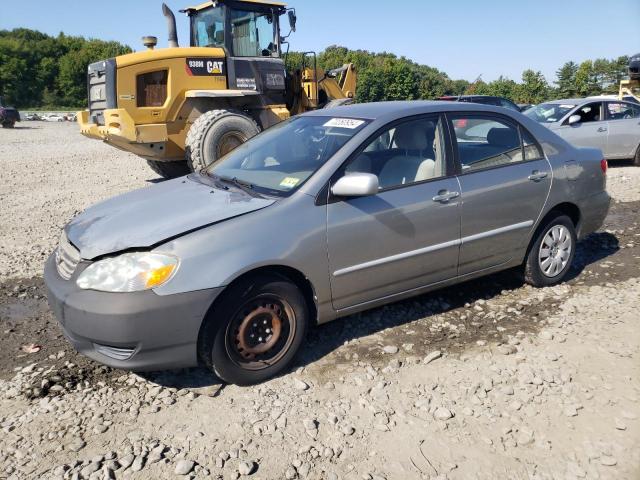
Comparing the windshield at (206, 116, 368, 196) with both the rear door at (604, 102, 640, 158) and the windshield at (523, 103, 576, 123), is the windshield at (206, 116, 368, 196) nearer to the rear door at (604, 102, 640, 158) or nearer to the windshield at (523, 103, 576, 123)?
the windshield at (523, 103, 576, 123)

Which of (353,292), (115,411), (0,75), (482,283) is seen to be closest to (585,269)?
(482,283)

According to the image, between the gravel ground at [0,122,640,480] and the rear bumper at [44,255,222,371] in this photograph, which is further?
the rear bumper at [44,255,222,371]

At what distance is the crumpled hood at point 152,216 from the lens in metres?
2.97

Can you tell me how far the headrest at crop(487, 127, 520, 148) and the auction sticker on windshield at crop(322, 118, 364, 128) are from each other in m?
1.21

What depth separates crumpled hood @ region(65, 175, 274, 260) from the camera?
2975 mm

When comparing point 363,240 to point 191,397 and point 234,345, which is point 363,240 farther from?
point 191,397

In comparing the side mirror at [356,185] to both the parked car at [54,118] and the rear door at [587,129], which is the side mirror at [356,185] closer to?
the rear door at [587,129]

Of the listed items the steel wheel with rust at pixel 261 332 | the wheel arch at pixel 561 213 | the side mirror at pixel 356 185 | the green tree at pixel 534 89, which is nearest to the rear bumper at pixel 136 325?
the steel wheel with rust at pixel 261 332

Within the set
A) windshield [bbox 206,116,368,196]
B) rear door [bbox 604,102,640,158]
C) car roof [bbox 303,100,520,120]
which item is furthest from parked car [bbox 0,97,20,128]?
car roof [bbox 303,100,520,120]

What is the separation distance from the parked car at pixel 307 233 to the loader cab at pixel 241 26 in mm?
6205

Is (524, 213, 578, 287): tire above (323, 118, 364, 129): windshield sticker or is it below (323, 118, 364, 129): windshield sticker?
below

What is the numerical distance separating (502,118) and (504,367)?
211cm

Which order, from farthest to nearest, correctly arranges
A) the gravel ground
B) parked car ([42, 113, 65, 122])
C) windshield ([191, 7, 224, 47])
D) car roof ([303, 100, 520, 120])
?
parked car ([42, 113, 65, 122])
windshield ([191, 7, 224, 47])
car roof ([303, 100, 520, 120])
the gravel ground

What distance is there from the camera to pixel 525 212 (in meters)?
4.25
